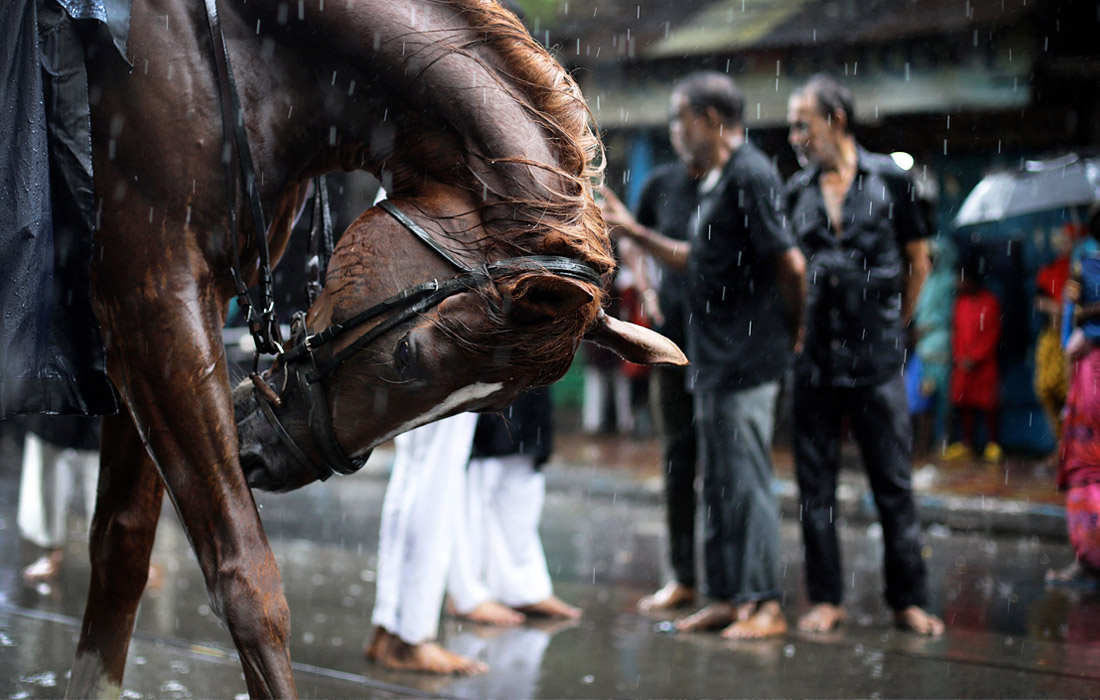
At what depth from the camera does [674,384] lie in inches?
239

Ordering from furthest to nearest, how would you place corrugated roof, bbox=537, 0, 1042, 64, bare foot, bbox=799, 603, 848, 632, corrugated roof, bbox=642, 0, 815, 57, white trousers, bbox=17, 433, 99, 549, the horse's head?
corrugated roof, bbox=642, 0, 815, 57 → corrugated roof, bbox=537, 0, 1042, 64 → white trousers, bbox=17, 433, 99, 549 → bare foot, bbox=799, 603, 848, 632 → the horse's head

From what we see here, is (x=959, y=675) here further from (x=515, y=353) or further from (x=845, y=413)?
(x=515, y=353)

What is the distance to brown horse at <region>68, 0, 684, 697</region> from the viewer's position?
2.11 metres

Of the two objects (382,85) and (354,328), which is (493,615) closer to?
(354,328)

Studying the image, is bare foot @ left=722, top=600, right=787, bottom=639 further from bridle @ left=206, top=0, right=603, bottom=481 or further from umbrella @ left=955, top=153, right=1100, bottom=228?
umbrella @ left=955, top=153, right=1100, bottom=228

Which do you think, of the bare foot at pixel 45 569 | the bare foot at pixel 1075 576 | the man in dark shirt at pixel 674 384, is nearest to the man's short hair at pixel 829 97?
the man in dark shirt at pixel 674 384

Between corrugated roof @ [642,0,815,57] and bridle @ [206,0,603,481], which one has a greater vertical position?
corrugated roof @ [642,0,815,57]

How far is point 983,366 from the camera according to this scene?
37.7 ft

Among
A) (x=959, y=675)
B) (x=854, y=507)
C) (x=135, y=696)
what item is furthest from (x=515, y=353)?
(x=854, y=507)

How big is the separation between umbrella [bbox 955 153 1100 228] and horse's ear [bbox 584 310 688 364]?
5.98 meters

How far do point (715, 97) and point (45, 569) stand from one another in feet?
13.8

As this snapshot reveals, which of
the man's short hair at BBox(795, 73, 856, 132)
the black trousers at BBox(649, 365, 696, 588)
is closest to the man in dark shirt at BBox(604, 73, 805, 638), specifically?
the man's short hair at BBox(795, 73, 856, 132)

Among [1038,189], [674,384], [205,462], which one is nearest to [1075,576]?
[674,384]

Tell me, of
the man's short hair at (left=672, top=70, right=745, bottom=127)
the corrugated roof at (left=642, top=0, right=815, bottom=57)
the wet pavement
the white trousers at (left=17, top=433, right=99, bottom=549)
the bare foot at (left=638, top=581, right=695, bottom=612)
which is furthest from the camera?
the corrugated roof at (left=642, top=0, right=815, bottom=57)
